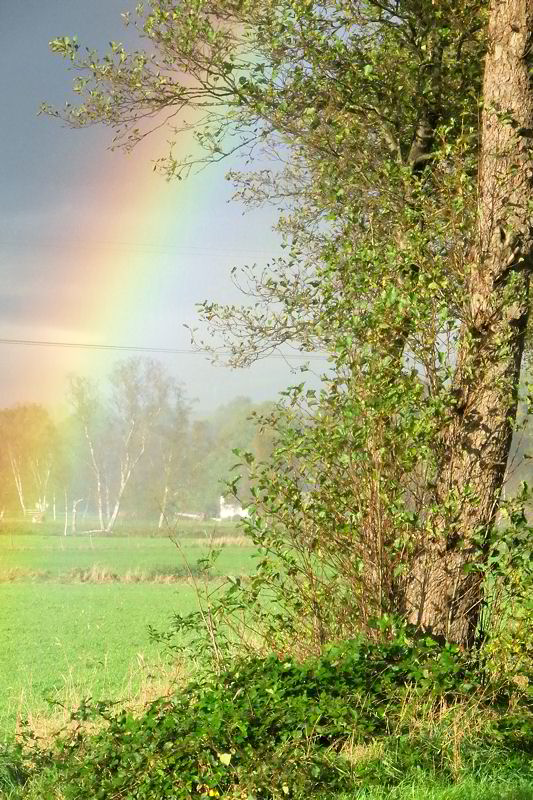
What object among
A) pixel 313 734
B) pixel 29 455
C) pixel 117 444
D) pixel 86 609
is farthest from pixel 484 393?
pixel 29 455

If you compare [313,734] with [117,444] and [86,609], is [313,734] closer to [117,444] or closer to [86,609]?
[86,609]

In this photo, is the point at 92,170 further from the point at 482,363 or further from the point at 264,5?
the point at 482,363

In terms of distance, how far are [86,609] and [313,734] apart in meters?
12.0

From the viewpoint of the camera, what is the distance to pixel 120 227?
16734mm

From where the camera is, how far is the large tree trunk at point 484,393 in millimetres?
5680

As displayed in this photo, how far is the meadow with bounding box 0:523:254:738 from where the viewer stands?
29.5ft

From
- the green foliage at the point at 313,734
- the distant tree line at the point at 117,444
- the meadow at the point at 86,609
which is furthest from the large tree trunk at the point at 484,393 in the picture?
the distant tree line at the point at 117,444

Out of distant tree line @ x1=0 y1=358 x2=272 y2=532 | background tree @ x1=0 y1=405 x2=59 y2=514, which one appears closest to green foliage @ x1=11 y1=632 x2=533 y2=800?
distant tree line @ x1=0 y1=358 x2=272 y2=532

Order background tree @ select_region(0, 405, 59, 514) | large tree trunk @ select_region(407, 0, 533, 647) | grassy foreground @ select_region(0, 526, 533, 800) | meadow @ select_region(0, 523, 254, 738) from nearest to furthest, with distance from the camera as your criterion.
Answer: grassy foreground @ select_region(0, 526, 533, 800) < large tree trunk @ select_region(407, 0, 533, 647) < meadow @ select_region(0, 523, 254, 738) < background tree @ select_region(0, 405, 59, 514)

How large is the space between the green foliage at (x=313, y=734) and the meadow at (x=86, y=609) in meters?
1.02

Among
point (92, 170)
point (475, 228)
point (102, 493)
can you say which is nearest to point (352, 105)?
point (475, 228)

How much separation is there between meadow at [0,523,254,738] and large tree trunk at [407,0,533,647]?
60.2 inches

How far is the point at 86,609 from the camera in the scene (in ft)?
52.5

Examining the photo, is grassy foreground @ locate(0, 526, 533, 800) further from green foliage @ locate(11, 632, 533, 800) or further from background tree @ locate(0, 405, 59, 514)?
background tree @ locate(0, 405, 59, 514)
